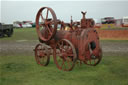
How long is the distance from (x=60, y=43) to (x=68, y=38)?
15.6 inches

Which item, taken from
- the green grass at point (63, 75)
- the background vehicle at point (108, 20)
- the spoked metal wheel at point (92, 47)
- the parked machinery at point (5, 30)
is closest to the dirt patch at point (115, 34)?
the green grass at point (63, 75)

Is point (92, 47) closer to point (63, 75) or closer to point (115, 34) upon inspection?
point (63, 75)

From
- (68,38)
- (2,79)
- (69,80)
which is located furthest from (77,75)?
(2,79)

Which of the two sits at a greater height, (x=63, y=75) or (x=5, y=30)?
(x=5, y=30)

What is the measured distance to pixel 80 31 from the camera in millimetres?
6078

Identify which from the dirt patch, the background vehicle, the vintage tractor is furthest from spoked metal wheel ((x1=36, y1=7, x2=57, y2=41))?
the background vehicle

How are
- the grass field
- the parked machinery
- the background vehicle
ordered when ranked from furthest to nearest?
the background vehicle, the parked machinery, the grass field

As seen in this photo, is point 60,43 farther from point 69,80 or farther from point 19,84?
point 19,84

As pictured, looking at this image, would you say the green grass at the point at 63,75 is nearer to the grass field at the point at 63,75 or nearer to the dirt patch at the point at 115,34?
the grass field at the point at 63,75

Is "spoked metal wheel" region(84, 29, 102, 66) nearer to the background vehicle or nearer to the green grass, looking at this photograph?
the green grass

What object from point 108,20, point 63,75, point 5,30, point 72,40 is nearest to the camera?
point 63,75

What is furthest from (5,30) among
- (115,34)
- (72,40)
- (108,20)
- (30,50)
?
(108,20)

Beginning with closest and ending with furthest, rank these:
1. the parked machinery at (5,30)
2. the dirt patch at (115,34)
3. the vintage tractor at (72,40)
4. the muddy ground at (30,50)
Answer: the vintage tractor at (72,40) → the muddy ground at (30,50) → the dirt patch at (115,34) → the parked machinery at (5,30)

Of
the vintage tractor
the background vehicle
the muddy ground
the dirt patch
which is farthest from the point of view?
the background vehicle
